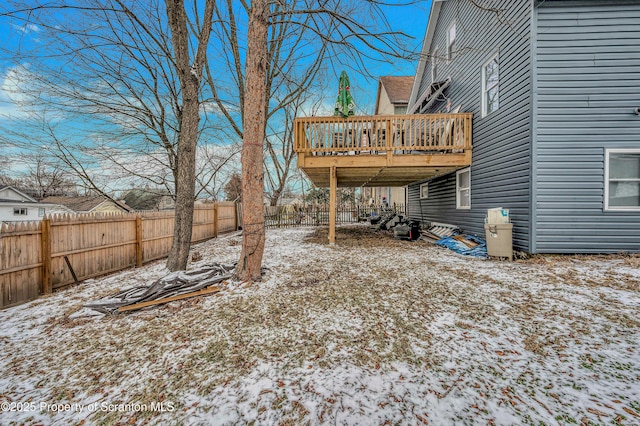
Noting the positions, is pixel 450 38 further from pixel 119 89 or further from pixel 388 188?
pixel 388 188

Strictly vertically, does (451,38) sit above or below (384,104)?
below

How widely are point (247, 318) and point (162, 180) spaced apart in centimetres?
926

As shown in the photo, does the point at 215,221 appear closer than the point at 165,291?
No

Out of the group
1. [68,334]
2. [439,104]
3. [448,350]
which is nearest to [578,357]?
[448,350]

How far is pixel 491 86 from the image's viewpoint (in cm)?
690

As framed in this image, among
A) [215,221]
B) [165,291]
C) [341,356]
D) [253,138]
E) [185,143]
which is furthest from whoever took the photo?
[215,221]

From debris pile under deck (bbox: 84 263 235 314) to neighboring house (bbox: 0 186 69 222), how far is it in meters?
24.9

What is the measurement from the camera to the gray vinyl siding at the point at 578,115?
532 cm

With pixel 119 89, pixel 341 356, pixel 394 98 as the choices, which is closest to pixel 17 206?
pixel 119 89

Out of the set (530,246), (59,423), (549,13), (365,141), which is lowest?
(59,423)

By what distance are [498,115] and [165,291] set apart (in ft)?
26.6

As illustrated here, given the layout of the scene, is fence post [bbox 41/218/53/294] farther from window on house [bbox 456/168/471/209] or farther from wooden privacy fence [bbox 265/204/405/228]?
wooden privacy fence [bbox 265/204/405/228]

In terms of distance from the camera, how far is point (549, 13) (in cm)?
546

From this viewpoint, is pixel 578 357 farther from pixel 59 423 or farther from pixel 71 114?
pixel 71 114
